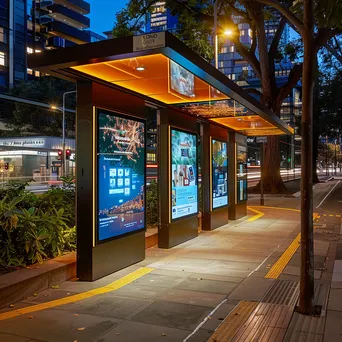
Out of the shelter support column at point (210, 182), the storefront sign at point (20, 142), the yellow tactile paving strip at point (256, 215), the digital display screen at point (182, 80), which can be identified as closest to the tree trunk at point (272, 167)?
the yellow tactile paving strip at point (256, 215)

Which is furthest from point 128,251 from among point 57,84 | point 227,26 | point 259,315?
point 57,84

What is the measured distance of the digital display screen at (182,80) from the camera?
252 inches

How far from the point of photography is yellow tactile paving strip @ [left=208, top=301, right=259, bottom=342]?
421cm

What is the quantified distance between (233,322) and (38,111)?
4038cm

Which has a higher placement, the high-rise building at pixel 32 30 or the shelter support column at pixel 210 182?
the high-rise building at pixel 32 30

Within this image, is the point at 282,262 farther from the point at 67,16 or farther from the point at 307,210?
the point at 67,16

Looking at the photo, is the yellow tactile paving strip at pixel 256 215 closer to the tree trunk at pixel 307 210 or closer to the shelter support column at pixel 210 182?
the shelter support column at pixel 210 182

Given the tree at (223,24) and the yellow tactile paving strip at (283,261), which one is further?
the tree at (223,24)

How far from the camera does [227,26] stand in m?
19.4

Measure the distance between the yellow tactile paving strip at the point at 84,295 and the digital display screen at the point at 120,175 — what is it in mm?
688

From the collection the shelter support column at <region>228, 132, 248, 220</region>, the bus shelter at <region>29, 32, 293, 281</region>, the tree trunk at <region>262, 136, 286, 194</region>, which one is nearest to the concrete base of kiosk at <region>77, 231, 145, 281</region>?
the bus shelter at <region>29, 32, 293, 281</region>

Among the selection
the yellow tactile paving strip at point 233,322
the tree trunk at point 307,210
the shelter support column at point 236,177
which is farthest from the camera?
the shelter support column at point 236,177

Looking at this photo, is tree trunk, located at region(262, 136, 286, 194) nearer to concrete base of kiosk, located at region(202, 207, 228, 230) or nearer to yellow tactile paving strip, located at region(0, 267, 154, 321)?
concrete base of kiosk, located at region(202, 207, 228, 230)

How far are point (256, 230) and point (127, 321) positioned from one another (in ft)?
24.6
